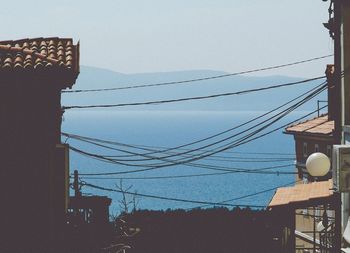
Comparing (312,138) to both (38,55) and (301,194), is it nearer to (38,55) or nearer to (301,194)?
(301,194)


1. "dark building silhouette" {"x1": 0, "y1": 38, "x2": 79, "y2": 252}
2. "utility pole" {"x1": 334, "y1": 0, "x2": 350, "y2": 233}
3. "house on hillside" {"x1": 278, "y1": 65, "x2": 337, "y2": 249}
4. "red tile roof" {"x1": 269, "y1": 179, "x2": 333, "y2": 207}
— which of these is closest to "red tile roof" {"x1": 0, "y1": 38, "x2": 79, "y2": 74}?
"dark building silhouette" {"x1": 0, "y1": 38, "x2": 79, "y2": 252}

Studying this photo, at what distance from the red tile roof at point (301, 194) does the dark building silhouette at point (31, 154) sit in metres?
A: 7.75

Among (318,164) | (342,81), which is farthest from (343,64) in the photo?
(318,164)

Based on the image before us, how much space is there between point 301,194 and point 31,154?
9.73 m

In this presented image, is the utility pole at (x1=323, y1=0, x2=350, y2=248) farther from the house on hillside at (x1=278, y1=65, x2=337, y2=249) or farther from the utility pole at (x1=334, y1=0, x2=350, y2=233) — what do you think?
the house on hillside at (x1=278, y1=65, x2=337, y2=249)

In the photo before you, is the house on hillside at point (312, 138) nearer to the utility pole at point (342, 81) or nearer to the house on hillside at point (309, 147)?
the house on hillside at point (309, 147)

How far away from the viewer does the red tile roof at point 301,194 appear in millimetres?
21987

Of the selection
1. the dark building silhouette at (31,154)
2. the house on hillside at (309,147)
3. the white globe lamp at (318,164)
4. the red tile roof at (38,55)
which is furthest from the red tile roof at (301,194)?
the house on hillside at (309,147)

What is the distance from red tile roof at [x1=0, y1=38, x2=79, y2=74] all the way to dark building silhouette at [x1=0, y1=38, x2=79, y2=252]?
2cm

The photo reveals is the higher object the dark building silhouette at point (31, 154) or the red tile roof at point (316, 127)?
the red tile roof at point (316, 127)

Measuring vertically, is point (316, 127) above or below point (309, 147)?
above

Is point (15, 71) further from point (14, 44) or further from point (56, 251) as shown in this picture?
point (56, 251)

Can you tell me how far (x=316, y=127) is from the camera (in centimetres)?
4400

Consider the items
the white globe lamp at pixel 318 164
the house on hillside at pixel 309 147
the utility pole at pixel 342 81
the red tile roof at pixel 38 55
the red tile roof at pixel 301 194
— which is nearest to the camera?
the red tile roof at pixel 38 55
